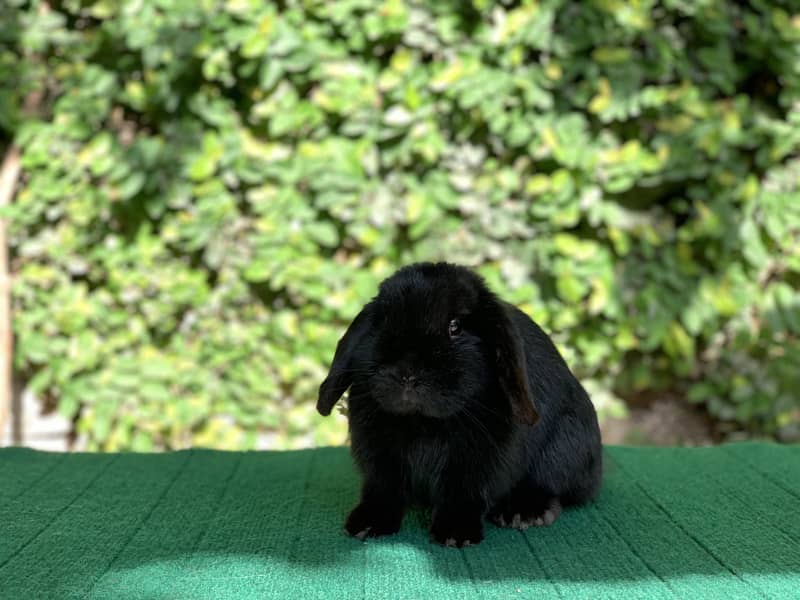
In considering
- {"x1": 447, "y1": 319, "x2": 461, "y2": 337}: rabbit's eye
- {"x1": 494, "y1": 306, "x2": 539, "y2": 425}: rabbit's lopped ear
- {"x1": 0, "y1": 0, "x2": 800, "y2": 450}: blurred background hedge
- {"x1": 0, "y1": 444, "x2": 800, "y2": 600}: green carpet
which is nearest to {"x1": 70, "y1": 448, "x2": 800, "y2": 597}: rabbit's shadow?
{"x1": 0, "y1": 444, "x2": 800, "y2": 600}: green carpet

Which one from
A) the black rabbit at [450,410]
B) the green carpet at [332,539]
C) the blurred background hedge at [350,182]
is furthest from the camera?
the blurred background hedge at [350,182]

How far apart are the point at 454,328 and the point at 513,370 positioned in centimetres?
14

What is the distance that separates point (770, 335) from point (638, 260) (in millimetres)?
668

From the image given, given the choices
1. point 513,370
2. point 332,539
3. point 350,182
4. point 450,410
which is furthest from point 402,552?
point 350,182

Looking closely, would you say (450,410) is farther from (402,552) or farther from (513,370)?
(402,552)

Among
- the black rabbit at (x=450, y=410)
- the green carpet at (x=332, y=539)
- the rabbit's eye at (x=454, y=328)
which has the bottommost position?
the green carpet at (x=332, y=539)

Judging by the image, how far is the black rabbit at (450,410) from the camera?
1.69 metres

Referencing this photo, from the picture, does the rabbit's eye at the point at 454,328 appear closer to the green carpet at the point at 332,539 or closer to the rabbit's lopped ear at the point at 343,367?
the rabbit's lopped ear at the point at 343,367

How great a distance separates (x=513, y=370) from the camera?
5.63 ft

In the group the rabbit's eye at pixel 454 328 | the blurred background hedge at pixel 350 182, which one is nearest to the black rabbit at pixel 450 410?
the rabbit's eye at pixel 454 328

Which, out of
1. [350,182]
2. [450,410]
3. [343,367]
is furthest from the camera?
[350,182]

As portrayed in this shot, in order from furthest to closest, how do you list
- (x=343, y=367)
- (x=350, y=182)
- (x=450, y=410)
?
(x=350, y=182) < (x=343, y=367) < (x=450, y=410)

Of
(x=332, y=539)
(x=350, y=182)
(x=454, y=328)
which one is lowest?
(x=332, y=539)

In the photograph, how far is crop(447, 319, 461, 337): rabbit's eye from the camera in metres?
1.72
